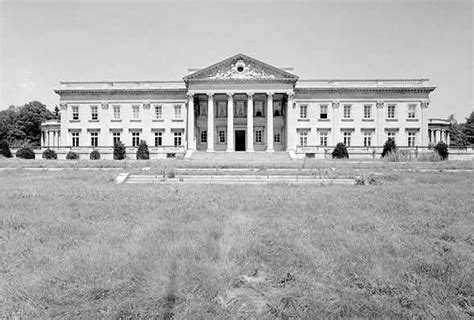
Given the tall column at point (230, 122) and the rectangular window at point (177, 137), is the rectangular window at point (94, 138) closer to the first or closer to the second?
the rectangular window at point (177, 137)

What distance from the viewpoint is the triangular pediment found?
39719 mm

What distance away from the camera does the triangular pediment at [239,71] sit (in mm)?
39719

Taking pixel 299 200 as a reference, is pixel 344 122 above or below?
above

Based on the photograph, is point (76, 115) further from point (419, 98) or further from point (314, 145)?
point (419, 98)

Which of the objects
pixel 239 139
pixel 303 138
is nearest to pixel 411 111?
pixel 303 138

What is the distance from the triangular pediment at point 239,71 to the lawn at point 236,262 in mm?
34079

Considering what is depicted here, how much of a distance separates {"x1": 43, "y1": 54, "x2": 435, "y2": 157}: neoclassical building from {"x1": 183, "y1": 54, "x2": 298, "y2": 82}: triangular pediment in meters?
2.82

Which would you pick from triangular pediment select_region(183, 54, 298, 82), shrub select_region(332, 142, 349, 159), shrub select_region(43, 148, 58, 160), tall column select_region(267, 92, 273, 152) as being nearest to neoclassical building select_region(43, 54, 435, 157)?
tall column select_region(267, 92, 273, 152)

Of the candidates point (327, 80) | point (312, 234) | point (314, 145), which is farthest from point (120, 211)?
point (327, 80)

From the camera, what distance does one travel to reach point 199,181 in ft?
50.9

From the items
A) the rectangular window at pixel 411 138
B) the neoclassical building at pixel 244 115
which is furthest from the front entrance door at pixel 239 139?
the rectangular window at pixel 411 138

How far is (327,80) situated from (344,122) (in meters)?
7.02

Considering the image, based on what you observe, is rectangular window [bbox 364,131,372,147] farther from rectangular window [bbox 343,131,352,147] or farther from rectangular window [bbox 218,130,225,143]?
rectangular window [bbox 218,130,225,143]

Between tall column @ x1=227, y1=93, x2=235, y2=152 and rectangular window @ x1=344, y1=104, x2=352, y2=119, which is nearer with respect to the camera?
tall column @ x1=227, y1=93, x2=235, y2=152
